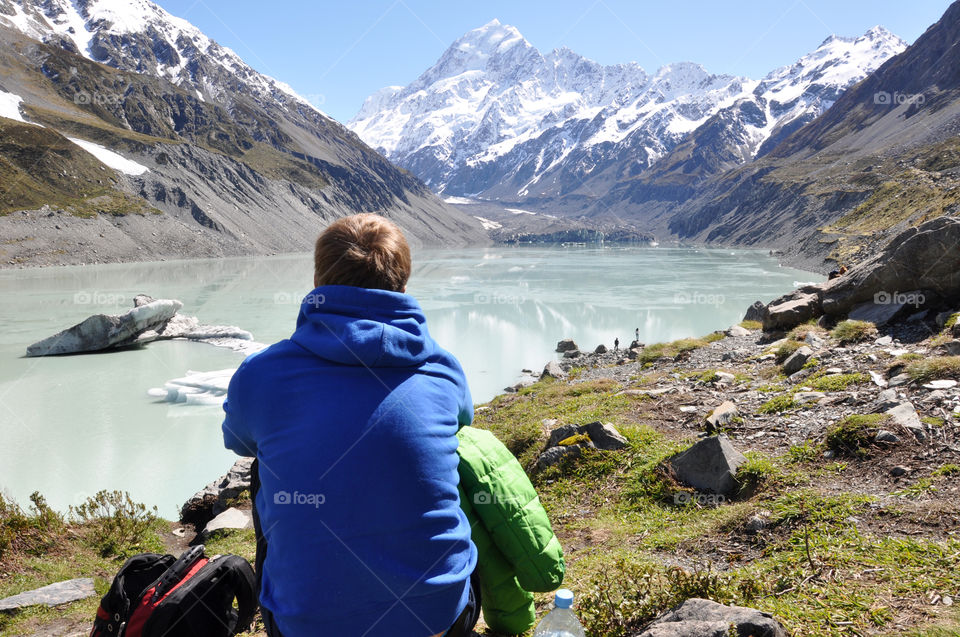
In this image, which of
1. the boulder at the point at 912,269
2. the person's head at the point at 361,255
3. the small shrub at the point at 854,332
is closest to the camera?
the person's head at the point at 361,255

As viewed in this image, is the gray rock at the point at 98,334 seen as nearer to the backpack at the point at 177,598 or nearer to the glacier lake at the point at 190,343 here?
the glacier lake at the point at 190,343

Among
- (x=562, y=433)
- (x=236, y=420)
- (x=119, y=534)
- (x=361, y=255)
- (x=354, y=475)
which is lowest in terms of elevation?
(x=119, y=534)

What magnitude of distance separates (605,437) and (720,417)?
1494mm

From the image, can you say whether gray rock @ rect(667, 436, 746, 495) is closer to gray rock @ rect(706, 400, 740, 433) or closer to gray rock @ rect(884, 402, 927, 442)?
gray rock @ rect(706, 400, 740, 433)

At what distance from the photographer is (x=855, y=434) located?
5207 mm

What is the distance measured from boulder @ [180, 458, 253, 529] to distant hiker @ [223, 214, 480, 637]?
6419mm

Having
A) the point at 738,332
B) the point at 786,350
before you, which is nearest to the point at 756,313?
the point at 738,332

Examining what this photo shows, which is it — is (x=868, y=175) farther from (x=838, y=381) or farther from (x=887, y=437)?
(x=887, y=437)

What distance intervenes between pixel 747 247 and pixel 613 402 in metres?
141

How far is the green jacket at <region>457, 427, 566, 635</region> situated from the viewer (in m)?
2.85

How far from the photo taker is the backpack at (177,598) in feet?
8.78

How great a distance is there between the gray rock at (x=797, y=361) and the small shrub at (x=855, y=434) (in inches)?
150

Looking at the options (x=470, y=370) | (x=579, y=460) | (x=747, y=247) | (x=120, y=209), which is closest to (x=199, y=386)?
(x=470, y=370)

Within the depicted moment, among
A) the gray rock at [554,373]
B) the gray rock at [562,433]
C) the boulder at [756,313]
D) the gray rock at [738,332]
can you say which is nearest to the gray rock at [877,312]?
the gray rock at [738,332]
